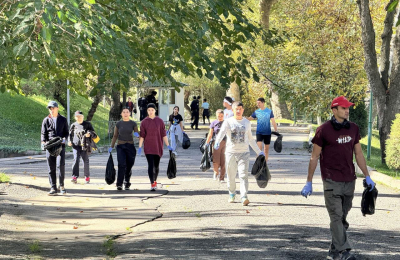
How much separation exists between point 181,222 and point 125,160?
15.0ft

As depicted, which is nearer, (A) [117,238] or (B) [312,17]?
(A) [117,238]

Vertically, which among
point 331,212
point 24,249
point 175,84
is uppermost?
point 175,84

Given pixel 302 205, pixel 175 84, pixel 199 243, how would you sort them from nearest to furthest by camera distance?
pixel 199 243, pixel 175 84, pixel 302 205

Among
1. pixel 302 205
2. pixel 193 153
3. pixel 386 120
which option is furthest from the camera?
pixel 193 153

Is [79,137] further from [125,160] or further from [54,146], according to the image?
[54,146]

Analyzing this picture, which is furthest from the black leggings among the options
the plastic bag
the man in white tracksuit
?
the plastic bag

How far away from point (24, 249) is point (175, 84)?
10.2 ft

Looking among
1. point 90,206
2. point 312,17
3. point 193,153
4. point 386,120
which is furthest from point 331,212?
point 312,17

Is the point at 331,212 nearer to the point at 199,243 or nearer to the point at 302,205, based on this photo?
the point at 199,243

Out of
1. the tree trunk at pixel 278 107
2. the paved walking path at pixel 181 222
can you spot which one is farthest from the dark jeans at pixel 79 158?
the tree trunk at pixel 278 107

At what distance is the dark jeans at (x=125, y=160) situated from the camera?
14586 mm

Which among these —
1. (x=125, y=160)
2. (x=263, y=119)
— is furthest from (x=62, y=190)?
(x=263, y=119)

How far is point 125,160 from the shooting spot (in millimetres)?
14664

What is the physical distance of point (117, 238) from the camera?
30.2 feet
